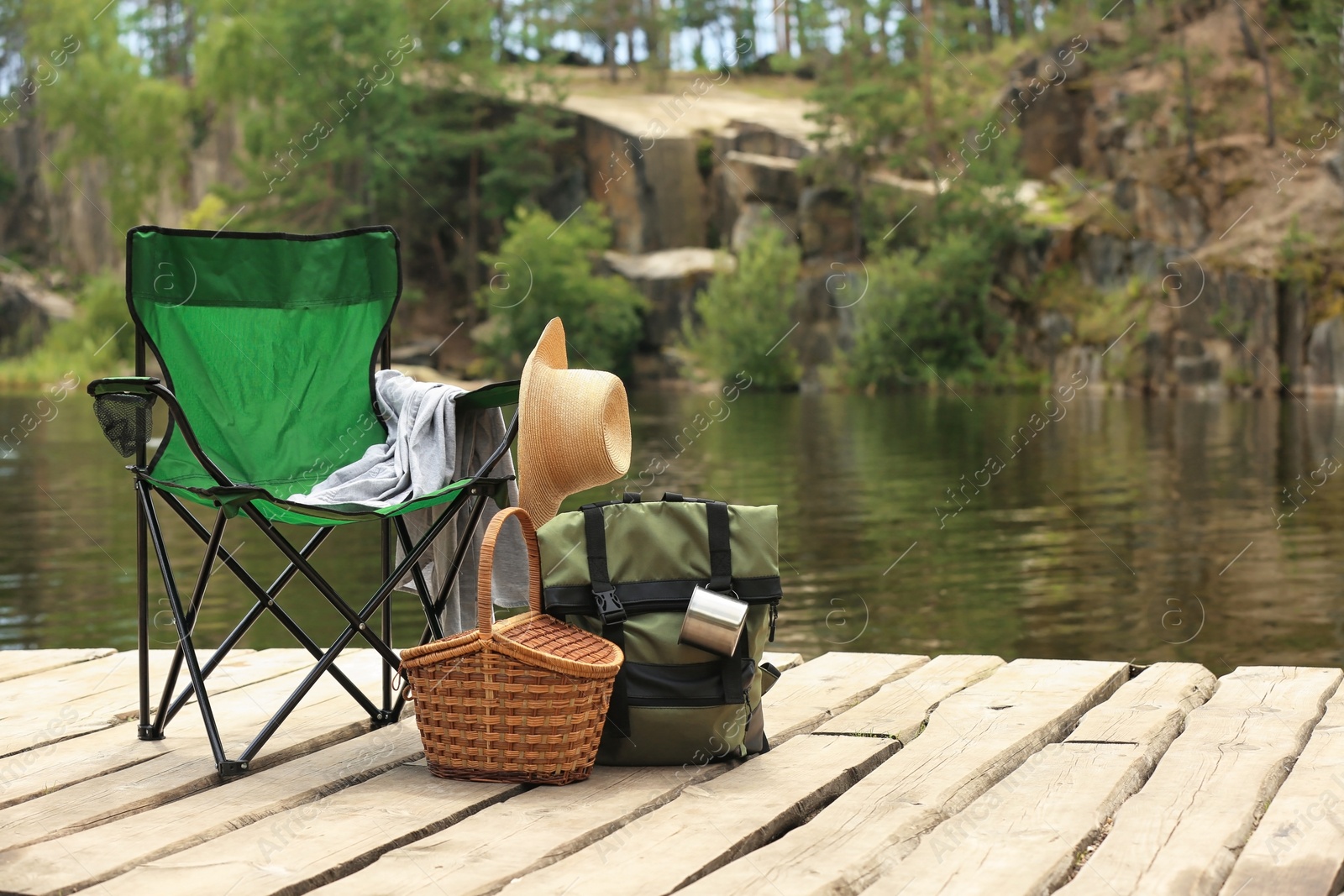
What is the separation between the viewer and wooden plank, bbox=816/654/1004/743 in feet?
7.77

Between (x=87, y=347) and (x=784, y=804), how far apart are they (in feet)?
91.8

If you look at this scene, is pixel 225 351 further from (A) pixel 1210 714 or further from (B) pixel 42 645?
(B) pixel 42 645

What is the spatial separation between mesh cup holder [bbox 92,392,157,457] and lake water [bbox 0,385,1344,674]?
2.91 metres

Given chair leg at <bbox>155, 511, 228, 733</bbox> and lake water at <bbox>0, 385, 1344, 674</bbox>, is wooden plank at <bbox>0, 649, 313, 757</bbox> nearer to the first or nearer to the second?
chair leg at <bbox>155, 511, 228, 733</bbox>

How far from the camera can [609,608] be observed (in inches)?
83.4

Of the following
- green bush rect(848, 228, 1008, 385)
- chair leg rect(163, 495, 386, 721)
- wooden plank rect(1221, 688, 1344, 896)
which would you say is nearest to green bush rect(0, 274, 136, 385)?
green bush rect(848, 228, 1008, 385)

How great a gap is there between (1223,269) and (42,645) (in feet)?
63.3

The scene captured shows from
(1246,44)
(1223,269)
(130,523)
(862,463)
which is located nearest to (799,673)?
(130,523)

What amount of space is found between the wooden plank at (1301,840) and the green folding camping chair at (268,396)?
1.24m

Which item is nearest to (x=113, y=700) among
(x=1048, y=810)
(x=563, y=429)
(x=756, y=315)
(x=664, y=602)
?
(x=563, y=429)

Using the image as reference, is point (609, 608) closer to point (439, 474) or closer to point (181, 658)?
point (439, 474)

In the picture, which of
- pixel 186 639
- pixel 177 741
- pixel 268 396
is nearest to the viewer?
pixel 186 639

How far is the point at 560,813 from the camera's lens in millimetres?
1887

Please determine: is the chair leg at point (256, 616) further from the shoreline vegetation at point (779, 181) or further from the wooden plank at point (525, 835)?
the shoreline vegetation at point (779, 181)
